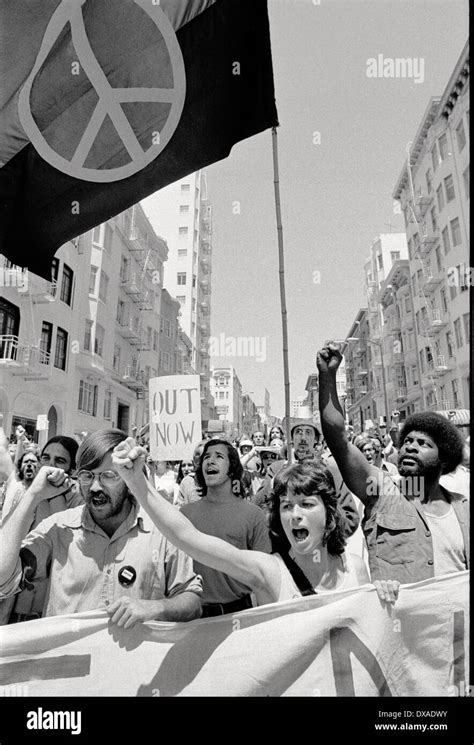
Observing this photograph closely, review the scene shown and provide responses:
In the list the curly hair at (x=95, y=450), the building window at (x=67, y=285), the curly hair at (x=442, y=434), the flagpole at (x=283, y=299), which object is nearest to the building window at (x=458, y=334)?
the building window at (x=67, y=285)

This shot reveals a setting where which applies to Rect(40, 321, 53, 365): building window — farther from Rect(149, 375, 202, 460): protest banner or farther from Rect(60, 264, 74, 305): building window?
Rect(149, 375, 202, 460): protest banner

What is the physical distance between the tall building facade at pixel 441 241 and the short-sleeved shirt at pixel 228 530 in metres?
24.7

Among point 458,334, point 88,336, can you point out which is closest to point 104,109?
point 88,336

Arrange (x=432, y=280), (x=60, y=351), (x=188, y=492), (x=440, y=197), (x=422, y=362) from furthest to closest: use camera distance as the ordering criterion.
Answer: (x=422, y=362)
(x=432, y=280)
(x=440, y=197)
(x=60, y=351)
(x=188, y=492)

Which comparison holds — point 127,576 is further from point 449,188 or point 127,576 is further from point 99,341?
point 449,188

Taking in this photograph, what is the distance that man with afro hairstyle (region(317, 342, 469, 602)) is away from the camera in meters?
2.56

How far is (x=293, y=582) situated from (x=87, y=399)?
21997mm

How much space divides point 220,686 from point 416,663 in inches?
35.4

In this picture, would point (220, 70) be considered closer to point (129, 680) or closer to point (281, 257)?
point (281, 257)

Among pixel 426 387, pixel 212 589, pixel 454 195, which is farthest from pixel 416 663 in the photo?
pixel 426 387

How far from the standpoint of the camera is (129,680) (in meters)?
2.29

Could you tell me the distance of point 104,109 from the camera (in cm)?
394

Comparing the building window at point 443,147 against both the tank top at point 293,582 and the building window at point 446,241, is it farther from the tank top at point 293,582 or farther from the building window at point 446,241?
the tank top at point 293,582

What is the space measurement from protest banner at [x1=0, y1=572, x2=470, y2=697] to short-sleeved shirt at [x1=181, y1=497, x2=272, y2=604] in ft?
1.82
